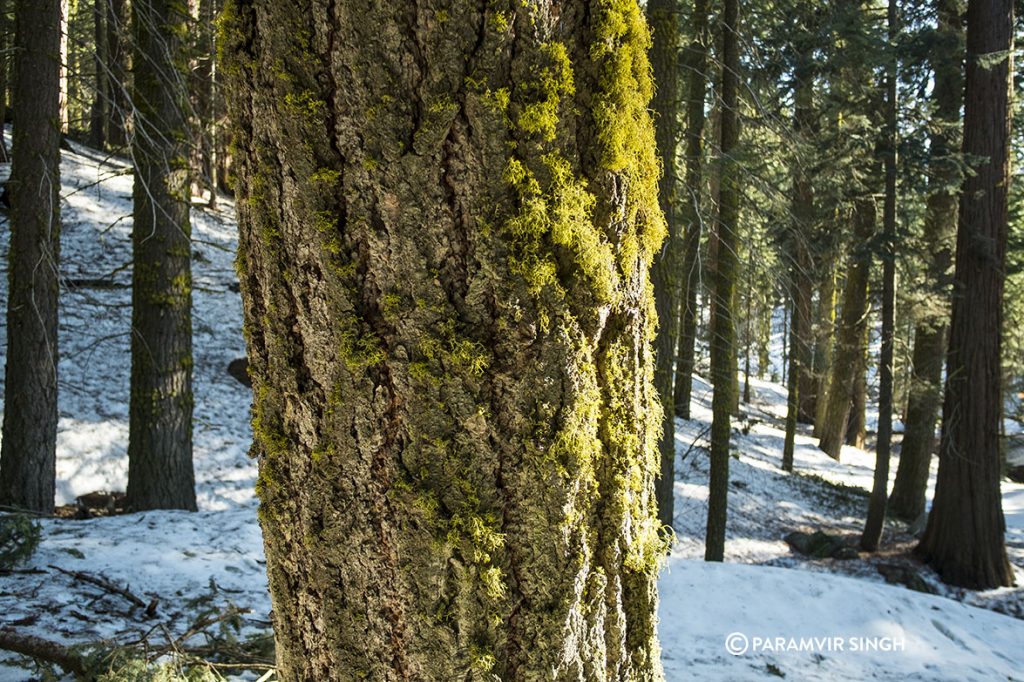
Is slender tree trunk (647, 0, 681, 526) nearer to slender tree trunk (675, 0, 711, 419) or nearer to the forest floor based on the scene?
slender tree trunk (675, 0, 711, 419)

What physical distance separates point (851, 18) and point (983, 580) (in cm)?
739

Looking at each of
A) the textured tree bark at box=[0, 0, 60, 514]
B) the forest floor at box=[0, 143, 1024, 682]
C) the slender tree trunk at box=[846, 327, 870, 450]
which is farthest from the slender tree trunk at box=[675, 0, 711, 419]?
the slender tree trunk at box=[846, 327, 870, 450]

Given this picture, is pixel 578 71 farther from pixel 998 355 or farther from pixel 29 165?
pixel 998 355

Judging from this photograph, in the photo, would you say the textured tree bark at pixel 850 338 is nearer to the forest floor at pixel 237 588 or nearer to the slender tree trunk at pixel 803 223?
the slender tree trunk at pixel 803 223

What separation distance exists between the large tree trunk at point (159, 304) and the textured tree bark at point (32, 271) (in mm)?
685

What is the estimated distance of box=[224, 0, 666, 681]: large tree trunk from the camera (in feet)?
4.10

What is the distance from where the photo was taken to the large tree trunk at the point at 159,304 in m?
6.65

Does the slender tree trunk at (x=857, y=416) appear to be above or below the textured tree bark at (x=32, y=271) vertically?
below

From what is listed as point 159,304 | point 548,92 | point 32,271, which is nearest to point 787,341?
point 159,304

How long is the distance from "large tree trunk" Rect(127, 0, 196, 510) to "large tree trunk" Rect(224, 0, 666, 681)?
5.86m

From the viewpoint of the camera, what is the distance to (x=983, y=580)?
9719 mm

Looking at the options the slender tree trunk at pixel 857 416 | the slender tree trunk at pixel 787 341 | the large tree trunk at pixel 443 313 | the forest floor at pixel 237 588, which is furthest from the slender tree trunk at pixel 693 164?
the slender tree trunk at pixel 857 416

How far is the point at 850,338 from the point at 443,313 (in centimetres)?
1673

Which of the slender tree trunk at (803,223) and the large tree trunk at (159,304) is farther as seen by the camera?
the slender tree trunk at (803,223)
